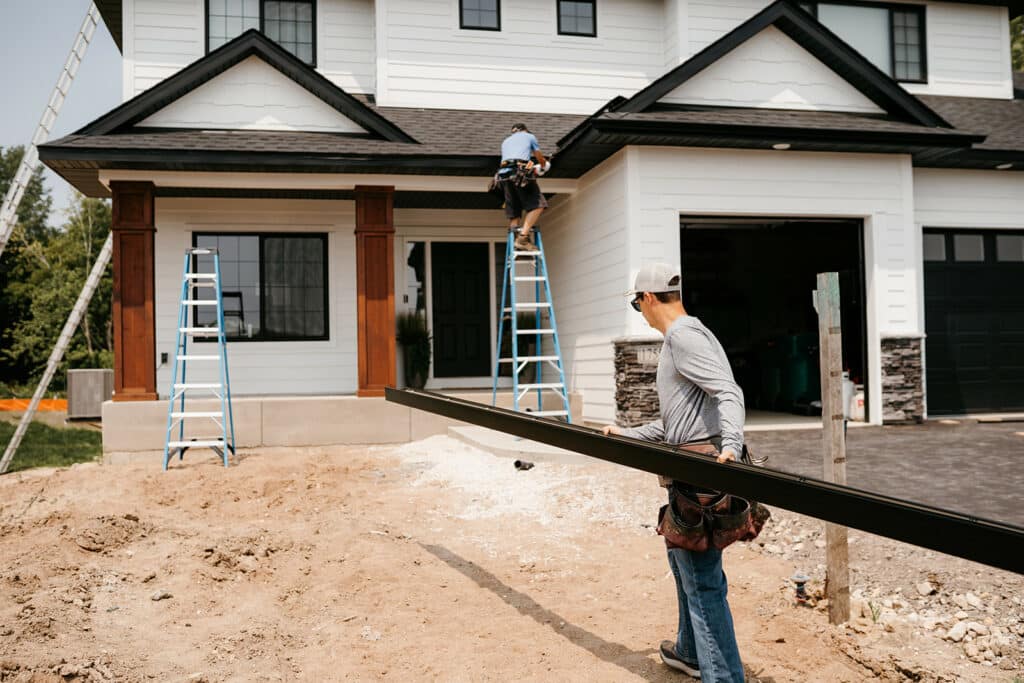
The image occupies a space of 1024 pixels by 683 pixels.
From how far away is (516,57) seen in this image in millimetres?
14039

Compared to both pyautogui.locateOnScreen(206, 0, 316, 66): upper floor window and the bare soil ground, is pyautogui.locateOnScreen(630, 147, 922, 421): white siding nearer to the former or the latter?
the bare soil ground

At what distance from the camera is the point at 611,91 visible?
47.0 ft

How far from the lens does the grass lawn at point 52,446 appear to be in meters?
12.0

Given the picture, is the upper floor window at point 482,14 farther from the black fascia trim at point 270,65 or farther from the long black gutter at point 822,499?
the long black gutter at point 822,499

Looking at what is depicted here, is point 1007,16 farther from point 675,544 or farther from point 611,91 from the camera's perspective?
point 675,544

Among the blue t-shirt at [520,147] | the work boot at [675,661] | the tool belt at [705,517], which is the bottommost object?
the work boot at [675,661]

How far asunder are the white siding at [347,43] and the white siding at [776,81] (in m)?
6.00

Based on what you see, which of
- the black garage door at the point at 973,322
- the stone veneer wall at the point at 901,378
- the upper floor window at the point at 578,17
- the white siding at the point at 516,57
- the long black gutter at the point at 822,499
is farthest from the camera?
the upper floor window at the point at 578,17

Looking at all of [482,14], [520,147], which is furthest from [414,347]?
[482,14]

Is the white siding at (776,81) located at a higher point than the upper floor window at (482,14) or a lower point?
lower

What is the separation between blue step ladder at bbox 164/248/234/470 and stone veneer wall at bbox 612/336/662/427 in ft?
16.5

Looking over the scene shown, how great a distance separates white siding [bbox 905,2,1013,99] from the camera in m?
14.6

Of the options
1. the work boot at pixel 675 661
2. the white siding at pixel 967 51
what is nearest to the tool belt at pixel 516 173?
the work boot at pixel 675 661

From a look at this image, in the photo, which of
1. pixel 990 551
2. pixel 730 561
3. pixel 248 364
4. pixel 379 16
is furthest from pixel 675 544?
pixel 379 16
